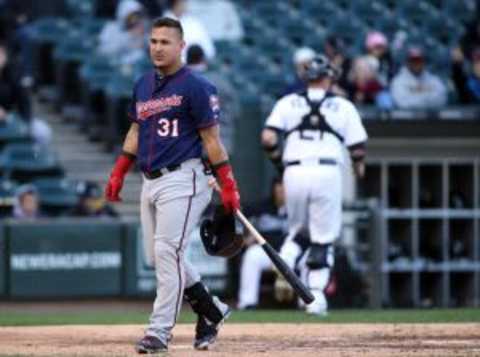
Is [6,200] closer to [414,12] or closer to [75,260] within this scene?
[75,260]

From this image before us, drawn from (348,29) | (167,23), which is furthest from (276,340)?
(348,29)

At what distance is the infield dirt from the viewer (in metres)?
9.24

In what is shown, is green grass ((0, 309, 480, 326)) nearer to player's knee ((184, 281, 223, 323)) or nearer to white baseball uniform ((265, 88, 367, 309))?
white baseball uniform ((265, 88, 367, 309))

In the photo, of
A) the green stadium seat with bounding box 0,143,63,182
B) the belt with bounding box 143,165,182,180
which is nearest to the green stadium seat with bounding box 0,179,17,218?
the green stadium seat with bounding box 0,143,63,182

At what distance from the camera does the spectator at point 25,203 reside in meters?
15.9

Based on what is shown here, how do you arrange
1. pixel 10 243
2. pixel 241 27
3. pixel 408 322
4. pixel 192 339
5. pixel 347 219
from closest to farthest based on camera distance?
pixel 192 339 → pixel 408 322 → pixel 10 243 → pixel 347 219 → pixel 241 27

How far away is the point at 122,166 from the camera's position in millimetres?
9469

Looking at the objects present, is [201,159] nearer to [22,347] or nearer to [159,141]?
[159,141]

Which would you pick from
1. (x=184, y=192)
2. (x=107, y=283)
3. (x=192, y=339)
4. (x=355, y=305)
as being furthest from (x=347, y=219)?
(x=184, y=192)

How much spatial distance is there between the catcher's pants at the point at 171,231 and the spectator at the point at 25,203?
22.7ft

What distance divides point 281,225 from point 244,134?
196cm

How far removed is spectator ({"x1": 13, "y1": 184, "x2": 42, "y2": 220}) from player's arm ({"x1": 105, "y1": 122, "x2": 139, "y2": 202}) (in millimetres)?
6527

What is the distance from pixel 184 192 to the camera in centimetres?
909

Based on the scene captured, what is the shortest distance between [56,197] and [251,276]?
262 centimetres
